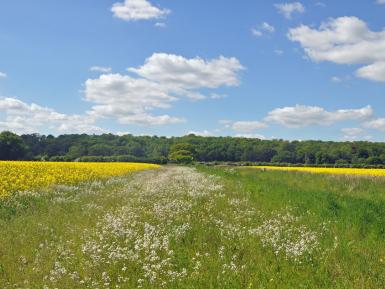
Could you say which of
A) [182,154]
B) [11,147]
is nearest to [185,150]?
[182,154]

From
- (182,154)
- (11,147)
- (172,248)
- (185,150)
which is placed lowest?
(172,248)

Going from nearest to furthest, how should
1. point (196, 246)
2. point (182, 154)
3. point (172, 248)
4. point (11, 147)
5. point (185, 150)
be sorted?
point (172, 248), point (196, 246), point (11, 147), point (182, 154), point (185, 150)

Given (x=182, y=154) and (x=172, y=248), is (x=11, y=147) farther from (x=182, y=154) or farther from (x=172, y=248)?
(x=172, y=248)

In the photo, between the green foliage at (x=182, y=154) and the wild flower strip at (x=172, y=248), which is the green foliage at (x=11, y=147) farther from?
the wild flower strip at (x=172, y=248)

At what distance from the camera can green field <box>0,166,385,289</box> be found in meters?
6.98

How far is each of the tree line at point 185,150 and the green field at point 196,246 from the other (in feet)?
224

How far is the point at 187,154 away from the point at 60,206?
113137 millimetres

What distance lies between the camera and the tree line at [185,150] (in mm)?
86125

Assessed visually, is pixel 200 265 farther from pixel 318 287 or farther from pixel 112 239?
pixel 112 239

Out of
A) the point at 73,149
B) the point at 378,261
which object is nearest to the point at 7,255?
the point at 378,261

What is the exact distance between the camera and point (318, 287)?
21.5 feet

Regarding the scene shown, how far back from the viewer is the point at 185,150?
5177 inches

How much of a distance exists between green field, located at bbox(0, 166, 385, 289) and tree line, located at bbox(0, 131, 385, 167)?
6829cm

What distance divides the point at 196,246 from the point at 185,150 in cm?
12254
